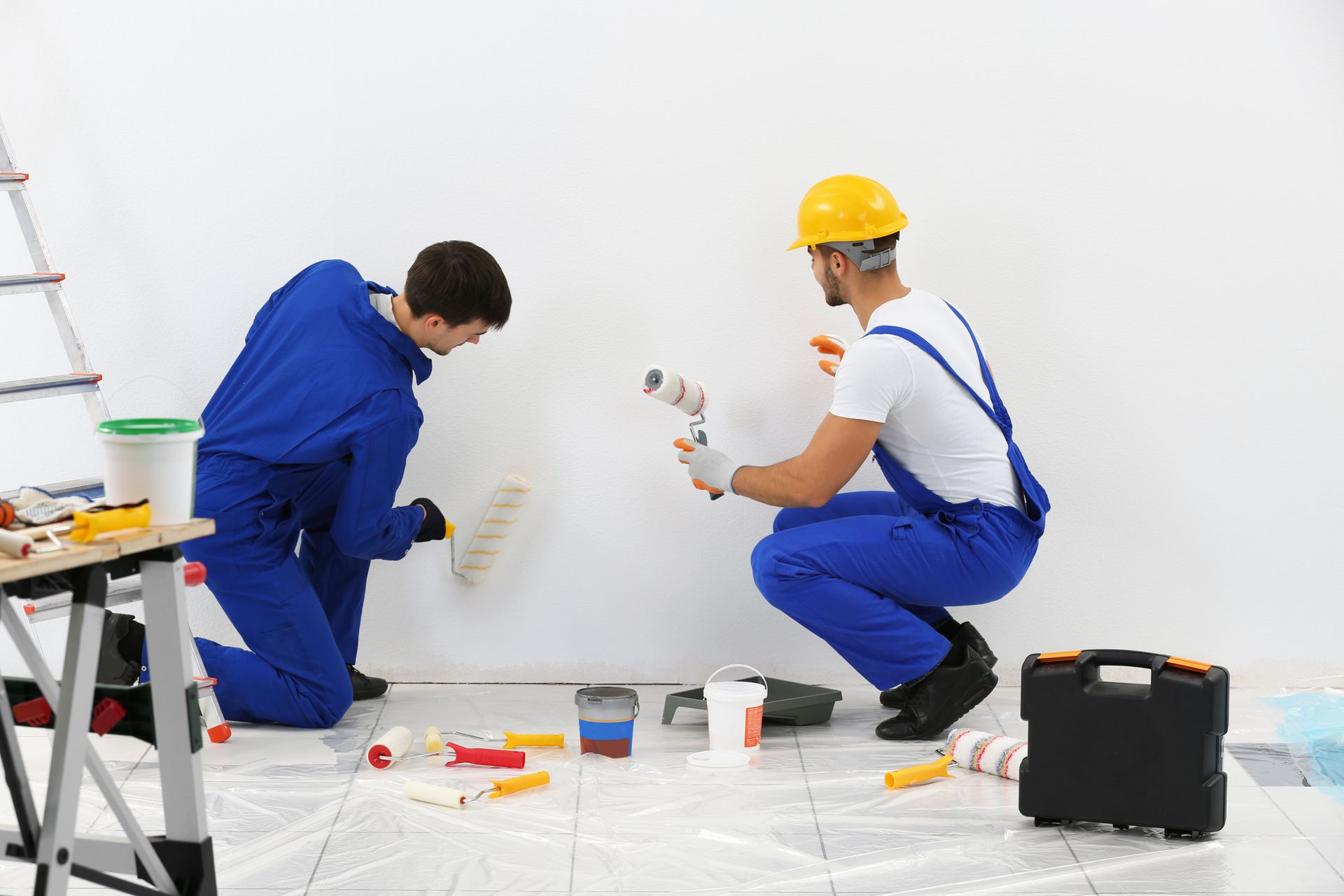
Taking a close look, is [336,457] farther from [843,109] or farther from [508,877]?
[843,109]

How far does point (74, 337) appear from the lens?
2.60 metres

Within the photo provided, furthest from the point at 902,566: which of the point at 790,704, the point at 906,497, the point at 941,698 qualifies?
the point at 790,704

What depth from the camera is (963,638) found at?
2771 mm

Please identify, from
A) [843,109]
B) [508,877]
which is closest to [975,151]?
[843,109]

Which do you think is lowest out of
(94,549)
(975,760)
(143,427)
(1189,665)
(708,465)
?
(975,760)

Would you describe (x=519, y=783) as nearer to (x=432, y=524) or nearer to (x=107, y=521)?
(x=432, y=524)

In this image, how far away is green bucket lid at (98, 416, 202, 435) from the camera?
161 centimetres

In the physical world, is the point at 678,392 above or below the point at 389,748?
above

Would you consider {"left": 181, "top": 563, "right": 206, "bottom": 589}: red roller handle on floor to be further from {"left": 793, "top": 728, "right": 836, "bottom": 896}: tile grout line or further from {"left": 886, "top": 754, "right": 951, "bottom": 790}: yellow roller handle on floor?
{"left": 886, "top": 754, "right": 951, "bottom": 790}: yellow roller handle on floor

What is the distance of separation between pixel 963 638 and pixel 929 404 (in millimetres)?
593

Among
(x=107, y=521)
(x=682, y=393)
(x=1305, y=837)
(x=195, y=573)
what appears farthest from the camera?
(x=682, y=393)

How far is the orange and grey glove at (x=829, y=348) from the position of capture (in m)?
2.91

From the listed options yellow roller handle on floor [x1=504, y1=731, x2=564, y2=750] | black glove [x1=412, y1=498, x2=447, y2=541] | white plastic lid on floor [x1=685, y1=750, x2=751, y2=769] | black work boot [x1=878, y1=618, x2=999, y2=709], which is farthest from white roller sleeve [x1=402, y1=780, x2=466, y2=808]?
black work boot [x1=878, y1=618, x2=999, y2=709]

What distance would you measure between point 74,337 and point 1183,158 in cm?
262
